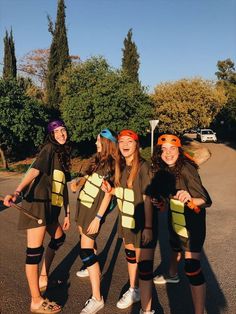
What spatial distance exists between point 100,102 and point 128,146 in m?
19.3

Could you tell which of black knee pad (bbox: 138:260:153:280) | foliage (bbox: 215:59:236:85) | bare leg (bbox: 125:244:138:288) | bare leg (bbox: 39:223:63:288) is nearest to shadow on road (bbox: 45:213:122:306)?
bare leg (bbox: 39:223:63:288)

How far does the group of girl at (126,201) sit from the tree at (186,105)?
919 inches

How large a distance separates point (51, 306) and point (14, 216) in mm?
4619

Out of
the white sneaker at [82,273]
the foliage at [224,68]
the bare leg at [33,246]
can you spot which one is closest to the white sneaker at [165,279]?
the white sneaker at [82,273]

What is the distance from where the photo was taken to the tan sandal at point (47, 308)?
3.25m

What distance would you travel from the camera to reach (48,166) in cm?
331

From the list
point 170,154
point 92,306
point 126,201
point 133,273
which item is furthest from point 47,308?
point 170,154

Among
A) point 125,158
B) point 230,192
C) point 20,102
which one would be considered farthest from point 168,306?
point 20,102

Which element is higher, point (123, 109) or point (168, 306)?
point (123, 109)

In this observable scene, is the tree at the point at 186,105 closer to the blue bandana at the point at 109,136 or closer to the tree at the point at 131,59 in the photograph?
the tree at the point at 131,59

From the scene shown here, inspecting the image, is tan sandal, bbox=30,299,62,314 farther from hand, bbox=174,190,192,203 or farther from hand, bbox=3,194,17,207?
hand, bbox=174,190,192,203

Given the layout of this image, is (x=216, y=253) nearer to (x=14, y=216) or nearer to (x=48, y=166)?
(x=48, y=166)

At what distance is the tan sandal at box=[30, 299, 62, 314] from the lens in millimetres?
3254

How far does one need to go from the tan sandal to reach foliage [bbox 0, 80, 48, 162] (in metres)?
18.2
